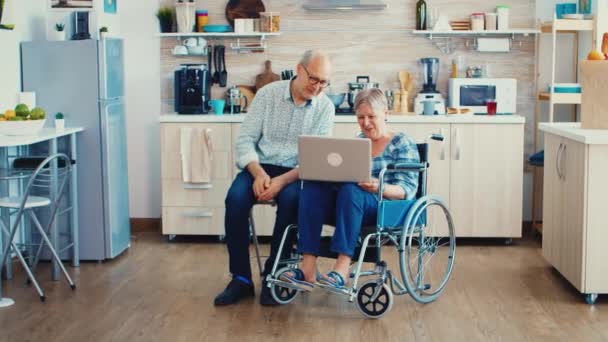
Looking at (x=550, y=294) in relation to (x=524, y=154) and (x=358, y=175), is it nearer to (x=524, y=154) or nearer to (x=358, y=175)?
(x=358, y=175)

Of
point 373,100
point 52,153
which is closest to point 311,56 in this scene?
point 373,100

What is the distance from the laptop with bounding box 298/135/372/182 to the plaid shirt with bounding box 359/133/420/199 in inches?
8.5

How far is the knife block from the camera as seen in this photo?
4.44 meters

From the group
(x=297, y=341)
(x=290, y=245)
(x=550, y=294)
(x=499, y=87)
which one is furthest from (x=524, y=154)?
(x=297, y=341)

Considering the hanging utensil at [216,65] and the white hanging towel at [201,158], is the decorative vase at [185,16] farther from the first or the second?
the white hanging towel at [201,158]

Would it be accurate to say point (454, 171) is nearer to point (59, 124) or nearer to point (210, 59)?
point (210, 59)

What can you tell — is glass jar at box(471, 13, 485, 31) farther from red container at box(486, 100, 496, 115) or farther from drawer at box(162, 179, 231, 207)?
drawer at box(162, 179, 231, 207)

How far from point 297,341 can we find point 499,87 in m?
2.88

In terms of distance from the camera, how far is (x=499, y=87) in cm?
603

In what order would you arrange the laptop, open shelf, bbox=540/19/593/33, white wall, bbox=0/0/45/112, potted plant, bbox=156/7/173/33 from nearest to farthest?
the laptop
white wall, bbox=0/0/45/112
open shelf, bbox=540/19/593/33
potted plant, bbox=156/7/173/33

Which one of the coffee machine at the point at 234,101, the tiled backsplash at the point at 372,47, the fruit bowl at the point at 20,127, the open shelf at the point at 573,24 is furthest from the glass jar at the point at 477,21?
the fruit bowl at the point at 20,127

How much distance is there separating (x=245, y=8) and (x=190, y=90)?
70 centimetres

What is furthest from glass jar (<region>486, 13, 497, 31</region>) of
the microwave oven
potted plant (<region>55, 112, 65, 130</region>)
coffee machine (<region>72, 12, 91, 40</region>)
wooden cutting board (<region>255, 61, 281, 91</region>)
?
potted plant (<region>55, 112, 65, 130</region>)

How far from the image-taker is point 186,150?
5.85 metres
